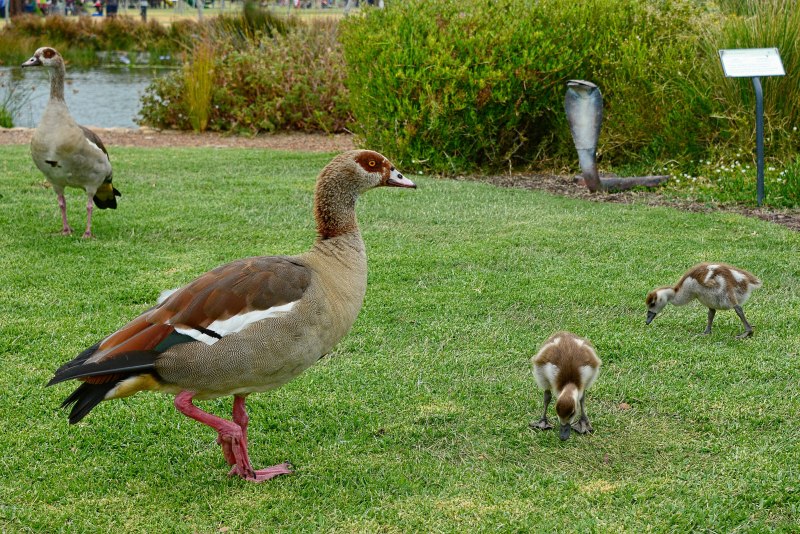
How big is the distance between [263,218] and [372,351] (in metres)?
3.83

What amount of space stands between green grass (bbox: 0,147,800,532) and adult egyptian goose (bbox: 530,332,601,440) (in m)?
0.10

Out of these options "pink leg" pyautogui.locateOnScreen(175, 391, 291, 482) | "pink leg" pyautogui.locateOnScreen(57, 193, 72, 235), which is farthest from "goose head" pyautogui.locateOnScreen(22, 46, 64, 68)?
"pink leg" pyautogui.locateOnScreen(175, 391, 291, 482)

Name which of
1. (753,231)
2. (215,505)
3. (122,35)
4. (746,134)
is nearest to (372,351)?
(215,505)

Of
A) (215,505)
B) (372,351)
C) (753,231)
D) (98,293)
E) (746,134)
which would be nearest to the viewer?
(215,505)

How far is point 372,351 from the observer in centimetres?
566

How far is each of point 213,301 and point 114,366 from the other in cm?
51

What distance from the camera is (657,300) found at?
Result: 6027 millimetres

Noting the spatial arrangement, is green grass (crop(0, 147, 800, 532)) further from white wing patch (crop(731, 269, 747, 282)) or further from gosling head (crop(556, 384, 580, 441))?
white wing patch (crop(731, 269, 747, 282))

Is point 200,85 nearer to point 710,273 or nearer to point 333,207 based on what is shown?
point 710,273

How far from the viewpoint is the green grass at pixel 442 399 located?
3.92 meters

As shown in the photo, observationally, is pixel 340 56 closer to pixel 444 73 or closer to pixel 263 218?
pixel 444 73

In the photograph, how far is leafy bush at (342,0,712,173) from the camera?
11.5 metres

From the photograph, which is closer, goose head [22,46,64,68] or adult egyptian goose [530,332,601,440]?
adult egyptian goose [530,332,601,440]

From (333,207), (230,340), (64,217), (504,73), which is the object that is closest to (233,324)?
(230,340)
